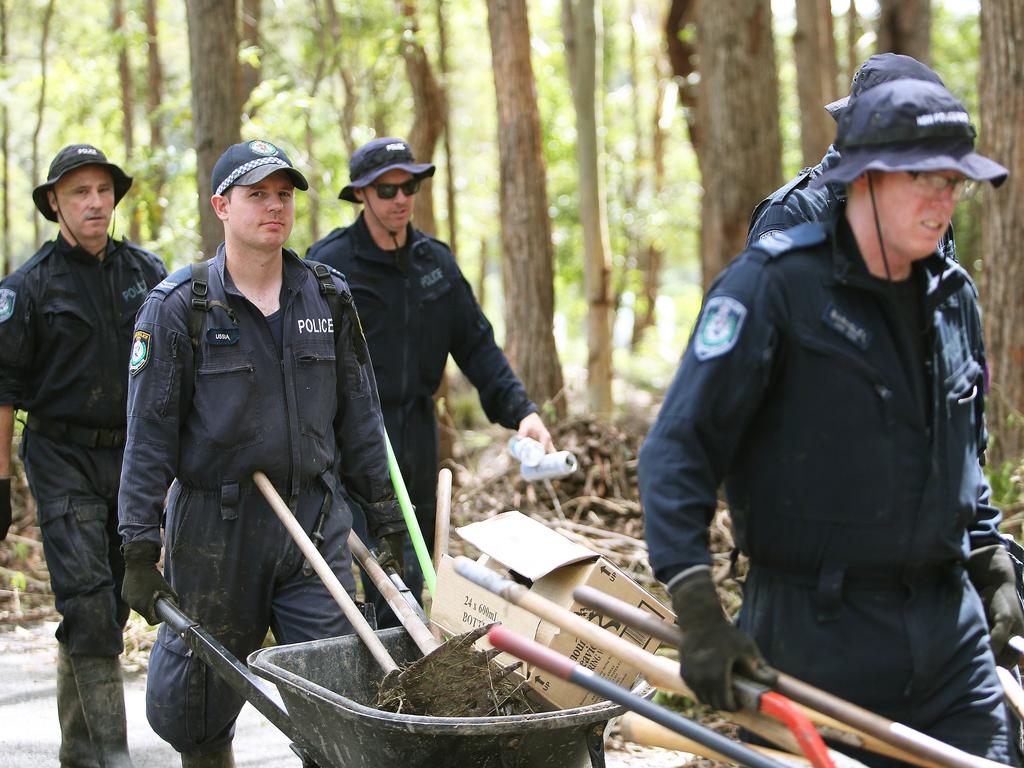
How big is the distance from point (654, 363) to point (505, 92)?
53.6 feet

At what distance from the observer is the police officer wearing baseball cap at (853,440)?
2840 millimetres

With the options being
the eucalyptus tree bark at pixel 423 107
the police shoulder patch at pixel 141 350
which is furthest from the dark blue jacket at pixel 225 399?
the eucalyptus tree bark at pixel 423 107

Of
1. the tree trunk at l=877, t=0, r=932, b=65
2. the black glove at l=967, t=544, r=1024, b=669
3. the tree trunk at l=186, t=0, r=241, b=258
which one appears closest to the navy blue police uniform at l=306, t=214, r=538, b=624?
the tree trunk at l=186, t=0, r=241, b=258

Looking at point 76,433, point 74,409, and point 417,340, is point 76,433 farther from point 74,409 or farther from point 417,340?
point 417,340

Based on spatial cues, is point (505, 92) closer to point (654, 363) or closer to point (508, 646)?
point (508, 646)

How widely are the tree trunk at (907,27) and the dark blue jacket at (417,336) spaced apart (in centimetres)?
1095

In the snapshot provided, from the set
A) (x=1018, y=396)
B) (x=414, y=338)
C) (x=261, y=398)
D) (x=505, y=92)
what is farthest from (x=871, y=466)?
(x=505, y=92)

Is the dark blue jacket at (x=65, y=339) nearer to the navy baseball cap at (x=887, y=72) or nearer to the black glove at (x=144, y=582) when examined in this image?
the black glove at (x=144, y=582)

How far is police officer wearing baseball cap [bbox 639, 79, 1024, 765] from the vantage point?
2840 millimetres

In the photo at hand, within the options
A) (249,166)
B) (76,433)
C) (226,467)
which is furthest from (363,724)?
(76,433)

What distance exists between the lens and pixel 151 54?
18.5 meters

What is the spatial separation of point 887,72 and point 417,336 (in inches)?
119

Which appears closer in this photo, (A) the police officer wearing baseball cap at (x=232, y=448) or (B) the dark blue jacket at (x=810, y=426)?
(B) the dark blue jacket at (x=810, y=426)

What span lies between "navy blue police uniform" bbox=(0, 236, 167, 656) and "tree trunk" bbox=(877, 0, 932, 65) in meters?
12.4
